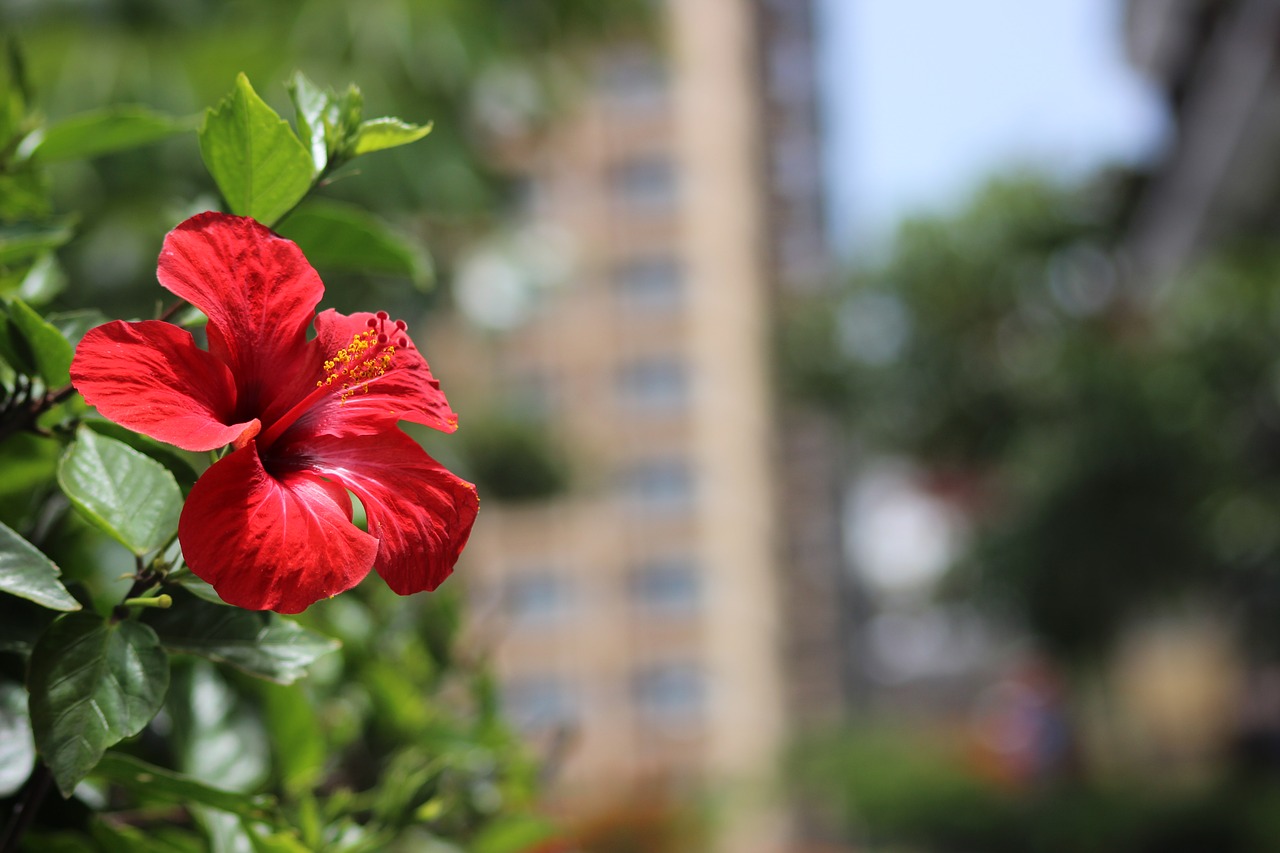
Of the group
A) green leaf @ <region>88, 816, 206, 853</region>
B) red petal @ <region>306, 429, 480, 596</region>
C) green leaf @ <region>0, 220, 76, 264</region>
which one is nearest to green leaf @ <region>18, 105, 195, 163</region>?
green leaf @ <region>0, 220, 76, 264</region>

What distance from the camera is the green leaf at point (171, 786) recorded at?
61 cm

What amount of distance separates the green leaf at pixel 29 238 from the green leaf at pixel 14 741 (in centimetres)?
24

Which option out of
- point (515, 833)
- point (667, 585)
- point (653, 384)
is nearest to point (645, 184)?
point (653, 384)

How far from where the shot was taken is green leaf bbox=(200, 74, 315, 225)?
557 millimetres

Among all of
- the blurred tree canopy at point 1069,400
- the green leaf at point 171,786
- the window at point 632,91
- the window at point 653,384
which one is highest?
the green leaf at point 171,786

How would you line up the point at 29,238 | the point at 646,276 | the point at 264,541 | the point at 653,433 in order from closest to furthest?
the point at 264,541 < the point at 29,238 < the point at 653,433 < the point at 646,276

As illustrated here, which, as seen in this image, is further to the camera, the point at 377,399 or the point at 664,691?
the point at 664,691

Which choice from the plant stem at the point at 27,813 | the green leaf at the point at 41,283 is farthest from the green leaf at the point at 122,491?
the green leaf at the point at 41,283

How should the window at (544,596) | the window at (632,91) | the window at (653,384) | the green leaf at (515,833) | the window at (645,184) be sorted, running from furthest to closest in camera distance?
1. the window at (645,184)
2. the window at (632,91)
3. the window at (653,384)
4. the window at (544,596)
5. the green leaf at (515,833)

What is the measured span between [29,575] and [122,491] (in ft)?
0.17

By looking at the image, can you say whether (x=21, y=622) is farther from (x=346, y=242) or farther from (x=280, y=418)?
(x=346, y=242)

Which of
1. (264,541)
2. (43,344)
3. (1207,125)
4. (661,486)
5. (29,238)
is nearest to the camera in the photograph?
(264,541)

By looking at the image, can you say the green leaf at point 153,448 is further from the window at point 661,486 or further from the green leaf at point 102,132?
the window at point 661,486

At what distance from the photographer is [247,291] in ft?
1.79
